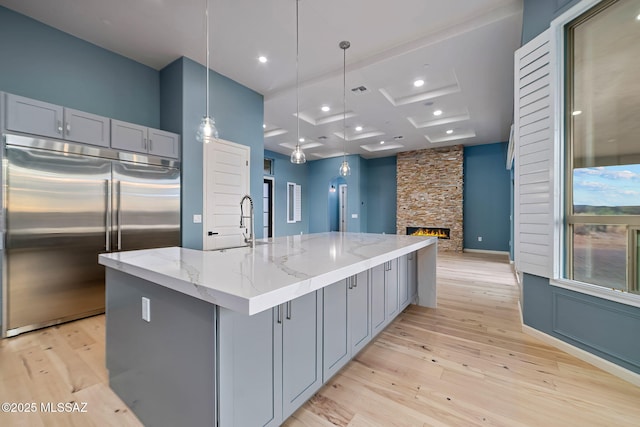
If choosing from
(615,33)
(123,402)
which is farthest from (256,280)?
(615,33)

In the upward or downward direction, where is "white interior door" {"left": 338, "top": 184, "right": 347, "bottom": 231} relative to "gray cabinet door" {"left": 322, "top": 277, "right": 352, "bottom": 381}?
upward

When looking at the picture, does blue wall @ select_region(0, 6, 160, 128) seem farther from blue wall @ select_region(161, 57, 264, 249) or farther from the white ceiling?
blue wall @ select_region(161, 57, 264, 249)

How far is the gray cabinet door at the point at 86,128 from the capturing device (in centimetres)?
272

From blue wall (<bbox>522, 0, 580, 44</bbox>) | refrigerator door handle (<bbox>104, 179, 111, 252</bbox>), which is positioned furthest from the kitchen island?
blue wall (<bbox>522, 0, 580, 44</bbox>)

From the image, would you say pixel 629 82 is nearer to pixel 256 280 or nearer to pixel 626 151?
pixel 626 151

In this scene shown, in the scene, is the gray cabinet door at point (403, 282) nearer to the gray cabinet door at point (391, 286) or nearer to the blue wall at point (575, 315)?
the gray cabinet door at point (391, 286)

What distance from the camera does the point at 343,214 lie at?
32.7ft

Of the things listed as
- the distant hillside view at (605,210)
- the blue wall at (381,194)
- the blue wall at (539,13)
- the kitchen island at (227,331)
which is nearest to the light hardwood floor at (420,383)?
the kitchen island at (227,331)

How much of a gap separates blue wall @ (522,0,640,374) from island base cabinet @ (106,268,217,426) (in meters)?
2.77

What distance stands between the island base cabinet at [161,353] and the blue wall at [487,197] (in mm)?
8687

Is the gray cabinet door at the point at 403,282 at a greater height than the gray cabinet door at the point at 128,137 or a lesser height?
lesser

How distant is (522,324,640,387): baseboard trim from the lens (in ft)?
6.13

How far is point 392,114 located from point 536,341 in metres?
4.45

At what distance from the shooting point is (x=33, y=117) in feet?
8.25
